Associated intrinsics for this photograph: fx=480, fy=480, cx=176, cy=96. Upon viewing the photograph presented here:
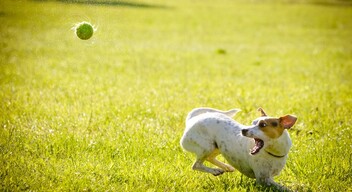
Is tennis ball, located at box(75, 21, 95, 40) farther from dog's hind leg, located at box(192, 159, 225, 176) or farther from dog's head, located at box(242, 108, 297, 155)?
dog's head, located at box(242, 108, 297, 155)

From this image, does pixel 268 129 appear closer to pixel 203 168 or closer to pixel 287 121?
pixel 287 121

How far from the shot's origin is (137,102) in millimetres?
8344

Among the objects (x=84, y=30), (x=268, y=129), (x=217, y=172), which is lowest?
(x=217, y=172)

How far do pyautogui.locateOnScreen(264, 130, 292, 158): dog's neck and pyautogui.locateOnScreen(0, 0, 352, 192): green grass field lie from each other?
0.41 metres

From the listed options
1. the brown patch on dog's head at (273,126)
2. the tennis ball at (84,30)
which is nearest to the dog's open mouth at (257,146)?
the brown patch on dog's head at (273,126)

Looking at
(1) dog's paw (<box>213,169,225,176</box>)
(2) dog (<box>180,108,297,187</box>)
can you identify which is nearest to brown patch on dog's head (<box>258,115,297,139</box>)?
(2) dog (<box>180,108,297,187</box>)

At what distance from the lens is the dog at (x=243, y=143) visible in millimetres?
4602

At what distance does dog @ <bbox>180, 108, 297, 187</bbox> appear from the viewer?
15.1ft

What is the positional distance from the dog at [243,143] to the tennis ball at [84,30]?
6.66ft

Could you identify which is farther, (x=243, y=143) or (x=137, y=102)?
(x=137, y=102)

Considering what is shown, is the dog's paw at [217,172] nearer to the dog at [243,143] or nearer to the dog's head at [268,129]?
the dog at [243,143]

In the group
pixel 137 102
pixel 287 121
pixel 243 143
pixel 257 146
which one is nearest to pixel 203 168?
pixel 243 143

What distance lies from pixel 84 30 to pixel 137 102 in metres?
2.17

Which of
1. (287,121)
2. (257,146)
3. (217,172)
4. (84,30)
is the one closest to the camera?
(287,121)
